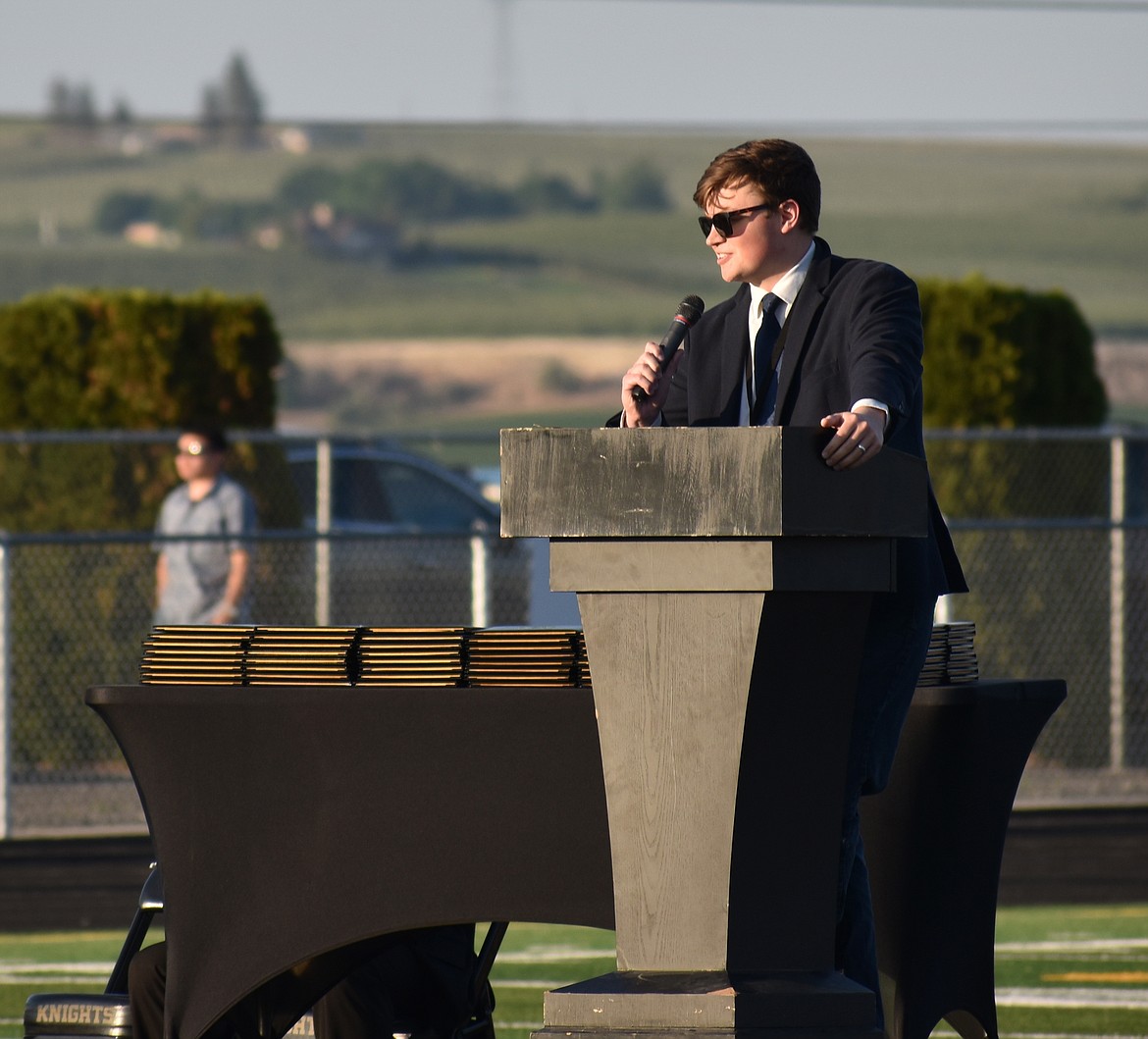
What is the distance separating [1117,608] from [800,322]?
387 inches

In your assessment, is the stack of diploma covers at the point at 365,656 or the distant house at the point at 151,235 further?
the distant house at the point at 151,235

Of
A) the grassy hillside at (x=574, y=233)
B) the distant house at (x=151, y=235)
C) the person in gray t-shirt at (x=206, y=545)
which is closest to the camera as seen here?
the person in gray t-shirt at (x=206, y=545)

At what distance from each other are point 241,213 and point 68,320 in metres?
64.7

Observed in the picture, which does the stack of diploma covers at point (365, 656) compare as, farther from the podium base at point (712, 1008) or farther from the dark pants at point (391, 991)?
the podium base at point (712, 1008)

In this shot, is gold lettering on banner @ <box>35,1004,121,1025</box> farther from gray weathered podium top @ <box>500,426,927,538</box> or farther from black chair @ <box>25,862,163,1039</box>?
gray weathered podium top @ <box>500,426,927,538</box>

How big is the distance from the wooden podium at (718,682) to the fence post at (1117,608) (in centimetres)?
1010

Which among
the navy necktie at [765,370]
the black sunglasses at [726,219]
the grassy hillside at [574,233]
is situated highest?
the grassy hillside at [574,233]

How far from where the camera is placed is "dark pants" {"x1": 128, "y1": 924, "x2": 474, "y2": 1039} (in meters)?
4.91

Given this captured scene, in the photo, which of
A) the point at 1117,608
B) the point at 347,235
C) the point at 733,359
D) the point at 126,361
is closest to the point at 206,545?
the point at 126,361

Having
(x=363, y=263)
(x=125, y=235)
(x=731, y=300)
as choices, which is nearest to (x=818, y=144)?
(x=363, y=263)

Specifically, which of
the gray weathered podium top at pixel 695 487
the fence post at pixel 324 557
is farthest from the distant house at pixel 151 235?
the gray weathered podium top at pixel 695 487

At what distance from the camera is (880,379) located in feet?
13.4

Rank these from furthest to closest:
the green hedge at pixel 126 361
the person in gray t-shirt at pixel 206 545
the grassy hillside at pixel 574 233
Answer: the grassy hillside at pixel 574 233 < the green hedge at pixel 126 361 < the person in gray t-shirt at pixel 206 545

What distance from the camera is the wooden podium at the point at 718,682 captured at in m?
3.71
